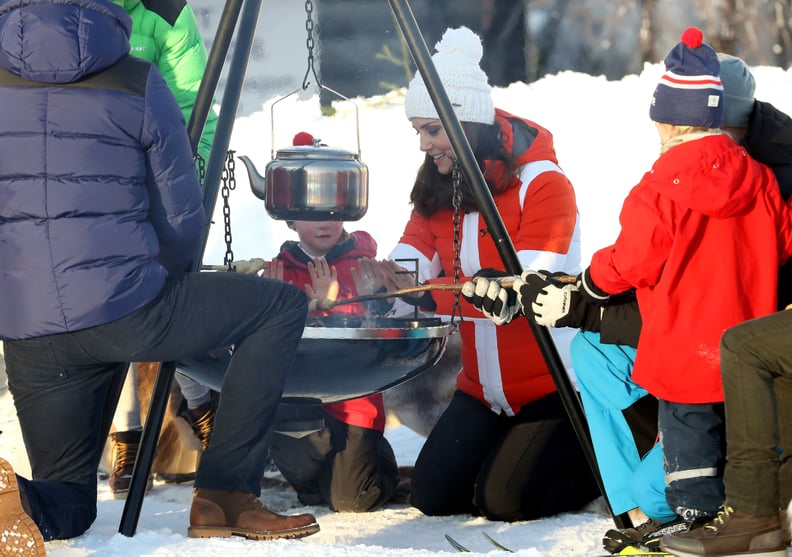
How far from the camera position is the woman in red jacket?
3564 mm

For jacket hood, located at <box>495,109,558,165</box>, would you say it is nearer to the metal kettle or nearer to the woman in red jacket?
the woman in red jacket

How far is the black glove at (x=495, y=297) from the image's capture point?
295 centimetres

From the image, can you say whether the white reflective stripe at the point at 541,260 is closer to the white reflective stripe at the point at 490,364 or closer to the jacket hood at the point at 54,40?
the white reflective stripe at the point at 490,364

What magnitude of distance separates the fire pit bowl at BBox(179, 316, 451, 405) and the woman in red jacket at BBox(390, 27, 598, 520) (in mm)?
406

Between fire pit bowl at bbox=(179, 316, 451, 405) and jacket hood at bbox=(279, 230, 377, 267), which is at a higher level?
jacket hood at bbox=(279, 230, 377, 267)

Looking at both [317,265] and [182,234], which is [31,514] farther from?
[317,265]

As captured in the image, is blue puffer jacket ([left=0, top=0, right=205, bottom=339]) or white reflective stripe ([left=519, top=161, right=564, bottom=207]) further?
white reflective stripe ([left=519, top=161, right=564, bottom=207])

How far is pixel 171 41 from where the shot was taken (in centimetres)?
378

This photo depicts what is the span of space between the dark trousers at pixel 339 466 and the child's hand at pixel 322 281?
43 centimetres

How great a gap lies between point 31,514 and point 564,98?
12.2 ft

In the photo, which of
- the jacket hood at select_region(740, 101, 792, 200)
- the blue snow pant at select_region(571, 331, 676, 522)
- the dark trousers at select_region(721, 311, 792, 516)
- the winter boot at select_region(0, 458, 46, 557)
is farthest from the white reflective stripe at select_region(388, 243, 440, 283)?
the winter boot at select_region(0, 458, 46, 557)

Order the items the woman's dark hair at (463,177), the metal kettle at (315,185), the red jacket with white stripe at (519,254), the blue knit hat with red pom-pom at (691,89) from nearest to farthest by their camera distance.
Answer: the blue knit hat with red pom-pom at (691,89) → the metal kettle at (315,185) → the red jacket with white stripe at (519,254) → the woman's dark hair at (463,177)

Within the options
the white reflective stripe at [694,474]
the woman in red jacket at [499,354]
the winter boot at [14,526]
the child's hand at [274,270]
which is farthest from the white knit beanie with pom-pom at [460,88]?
the winter boot at [14,526]

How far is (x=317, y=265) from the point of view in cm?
374
